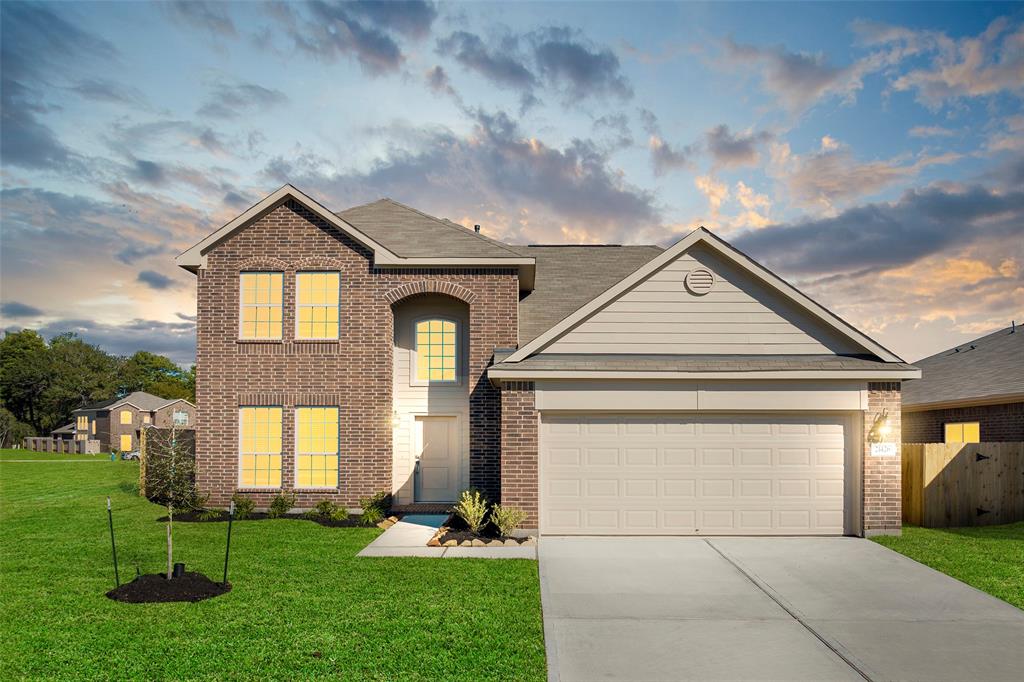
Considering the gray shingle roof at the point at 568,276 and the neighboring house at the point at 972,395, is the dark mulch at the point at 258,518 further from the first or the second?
the neighboring house at the point at 972,395

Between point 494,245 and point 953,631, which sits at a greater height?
point 494,245

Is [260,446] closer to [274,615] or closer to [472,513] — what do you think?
[472,513]

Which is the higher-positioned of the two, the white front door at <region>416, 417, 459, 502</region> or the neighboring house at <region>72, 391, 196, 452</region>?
the white front door at <region>416, 417, 459, 502</region>

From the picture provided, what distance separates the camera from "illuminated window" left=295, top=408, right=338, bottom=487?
16844 mm

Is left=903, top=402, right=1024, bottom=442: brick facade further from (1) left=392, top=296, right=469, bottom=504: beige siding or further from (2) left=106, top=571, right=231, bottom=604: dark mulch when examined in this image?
(2) left=106, top=571, right=231, bottom=604: dark mulch

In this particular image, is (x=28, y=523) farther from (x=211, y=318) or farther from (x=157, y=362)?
(x=157, y=362)

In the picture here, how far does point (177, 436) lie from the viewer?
19500 millimetres

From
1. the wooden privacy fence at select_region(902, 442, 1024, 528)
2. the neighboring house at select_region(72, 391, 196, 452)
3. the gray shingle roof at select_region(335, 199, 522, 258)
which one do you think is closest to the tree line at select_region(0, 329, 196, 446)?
the neighboring house at select_region(72, 391, 196, 452)

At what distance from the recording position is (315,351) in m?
17.0

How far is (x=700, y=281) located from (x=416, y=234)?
7646 millimetres

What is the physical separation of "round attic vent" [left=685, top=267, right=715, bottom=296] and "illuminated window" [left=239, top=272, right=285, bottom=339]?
9.75 meters

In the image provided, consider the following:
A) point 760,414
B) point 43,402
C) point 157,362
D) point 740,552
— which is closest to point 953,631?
point 740,552

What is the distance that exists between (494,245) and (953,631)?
12225 millimetres

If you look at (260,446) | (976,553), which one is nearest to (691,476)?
(976,553)
